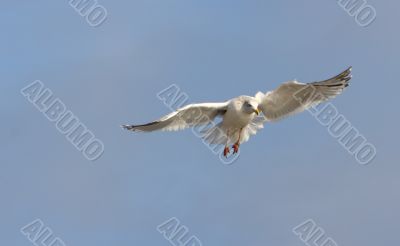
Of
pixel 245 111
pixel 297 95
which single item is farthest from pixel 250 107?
pixel 297 95

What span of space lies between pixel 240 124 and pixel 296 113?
5.28 feet

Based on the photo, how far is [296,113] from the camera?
29.1 meters

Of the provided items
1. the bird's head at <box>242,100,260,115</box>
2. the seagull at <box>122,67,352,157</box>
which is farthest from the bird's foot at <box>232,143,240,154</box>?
the bird's head at <box>242,100,260,115</box>

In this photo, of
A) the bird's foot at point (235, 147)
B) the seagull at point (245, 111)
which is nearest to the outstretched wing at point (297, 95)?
the seagull at point (245, 111)

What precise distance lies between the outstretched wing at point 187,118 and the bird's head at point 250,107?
0.59 meters

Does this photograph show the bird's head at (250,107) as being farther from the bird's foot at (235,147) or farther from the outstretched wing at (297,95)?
the bird's foot at (235,147)

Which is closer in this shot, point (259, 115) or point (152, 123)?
point (152, 123)

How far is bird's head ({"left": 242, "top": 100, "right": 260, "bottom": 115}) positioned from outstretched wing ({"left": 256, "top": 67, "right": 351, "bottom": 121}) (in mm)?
899

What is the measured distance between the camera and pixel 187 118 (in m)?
28.2

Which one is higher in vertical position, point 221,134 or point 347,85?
point 347,85

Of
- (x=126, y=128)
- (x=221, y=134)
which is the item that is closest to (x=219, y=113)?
(x=221, y=134)

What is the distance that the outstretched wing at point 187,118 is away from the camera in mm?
27734

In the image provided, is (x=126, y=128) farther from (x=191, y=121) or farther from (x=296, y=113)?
(x=296, y=113)

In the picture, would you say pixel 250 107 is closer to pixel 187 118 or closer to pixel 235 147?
pixel 235 147
